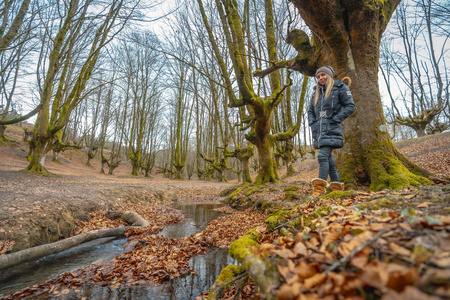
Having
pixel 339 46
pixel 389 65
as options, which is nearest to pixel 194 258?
pixel 339 46

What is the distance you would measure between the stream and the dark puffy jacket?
266 cm

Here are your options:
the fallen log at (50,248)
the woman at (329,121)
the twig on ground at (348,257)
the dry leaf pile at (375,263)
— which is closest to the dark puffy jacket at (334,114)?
the woman at (329,121)

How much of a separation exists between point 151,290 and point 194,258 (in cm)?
107

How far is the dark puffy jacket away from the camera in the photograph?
3475mm

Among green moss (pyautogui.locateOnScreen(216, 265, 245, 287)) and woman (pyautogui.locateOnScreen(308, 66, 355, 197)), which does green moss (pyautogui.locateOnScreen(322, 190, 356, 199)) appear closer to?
woman (pyautogui.locateOnScreen(308, 66, 355, 197))

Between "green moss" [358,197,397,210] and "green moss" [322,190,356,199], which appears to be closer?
"green moss" [358,197,397,210]

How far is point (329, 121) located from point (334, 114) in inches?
6.9

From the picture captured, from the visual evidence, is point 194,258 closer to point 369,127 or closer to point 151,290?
point 151,290

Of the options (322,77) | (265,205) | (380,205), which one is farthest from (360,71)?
(265,205)

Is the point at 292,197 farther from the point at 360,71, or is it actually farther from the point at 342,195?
the point at 360,71

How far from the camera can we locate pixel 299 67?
550 cm

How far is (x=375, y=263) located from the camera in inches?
32.8

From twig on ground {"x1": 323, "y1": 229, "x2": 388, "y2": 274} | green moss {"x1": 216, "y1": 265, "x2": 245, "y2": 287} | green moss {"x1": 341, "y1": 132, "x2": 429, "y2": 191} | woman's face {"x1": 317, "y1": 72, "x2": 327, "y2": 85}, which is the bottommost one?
green moss {"x1": 216, "y1": 265, "x2": 245, "y2": 287}

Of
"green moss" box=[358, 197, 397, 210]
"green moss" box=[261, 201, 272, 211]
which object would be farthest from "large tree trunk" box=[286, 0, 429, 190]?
"green moss" box=[358, 197, 397, 210]
